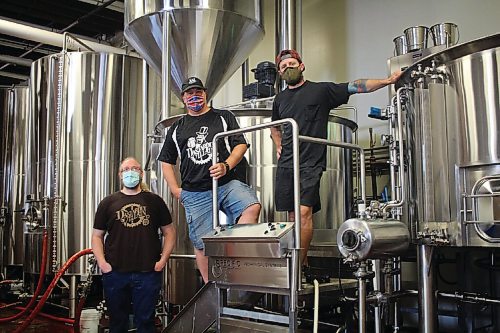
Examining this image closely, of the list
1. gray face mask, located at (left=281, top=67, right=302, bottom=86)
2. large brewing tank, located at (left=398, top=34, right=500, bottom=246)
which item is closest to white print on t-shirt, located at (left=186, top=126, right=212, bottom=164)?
gray face mask, located at (left=281, top=67, right=302, bottom=86)

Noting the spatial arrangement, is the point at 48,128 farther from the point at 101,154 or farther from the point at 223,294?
the point at 223,294

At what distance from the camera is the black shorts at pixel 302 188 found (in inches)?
130

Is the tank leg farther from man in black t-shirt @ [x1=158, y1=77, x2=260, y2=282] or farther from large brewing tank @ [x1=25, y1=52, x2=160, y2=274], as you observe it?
large brewing tank @ [x1=25, y1=52, x2=160, y2=274]

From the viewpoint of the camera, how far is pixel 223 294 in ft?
11.2

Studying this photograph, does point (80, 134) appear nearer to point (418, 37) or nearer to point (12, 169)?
point (12, 169)

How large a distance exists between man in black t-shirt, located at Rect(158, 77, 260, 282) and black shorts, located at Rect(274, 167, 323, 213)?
26 cm

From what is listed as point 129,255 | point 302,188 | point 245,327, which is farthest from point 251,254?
point 129,255

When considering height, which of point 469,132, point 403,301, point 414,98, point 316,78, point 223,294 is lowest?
point 403,301

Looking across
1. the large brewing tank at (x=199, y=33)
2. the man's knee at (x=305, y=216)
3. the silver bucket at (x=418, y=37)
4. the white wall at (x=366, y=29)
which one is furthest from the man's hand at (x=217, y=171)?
the white wall at (x=366, y=29)

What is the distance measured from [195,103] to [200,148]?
1.05 ft

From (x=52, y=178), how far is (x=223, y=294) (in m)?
3.93

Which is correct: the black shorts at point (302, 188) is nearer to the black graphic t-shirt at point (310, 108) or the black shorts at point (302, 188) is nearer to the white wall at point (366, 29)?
the black graphic t-shirt at point (310, 108)

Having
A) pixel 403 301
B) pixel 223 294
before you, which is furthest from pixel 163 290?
pixel 403 301

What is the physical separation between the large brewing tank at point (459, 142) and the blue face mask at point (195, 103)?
1.39 metres
